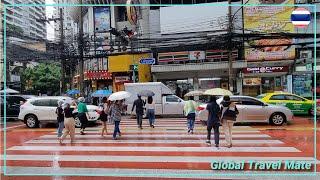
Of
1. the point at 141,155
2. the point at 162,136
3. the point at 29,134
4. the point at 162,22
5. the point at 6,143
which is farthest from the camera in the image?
the point at 162,22

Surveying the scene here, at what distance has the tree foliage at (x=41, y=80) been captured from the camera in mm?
55969

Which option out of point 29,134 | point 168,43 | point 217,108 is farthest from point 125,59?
point 217,108

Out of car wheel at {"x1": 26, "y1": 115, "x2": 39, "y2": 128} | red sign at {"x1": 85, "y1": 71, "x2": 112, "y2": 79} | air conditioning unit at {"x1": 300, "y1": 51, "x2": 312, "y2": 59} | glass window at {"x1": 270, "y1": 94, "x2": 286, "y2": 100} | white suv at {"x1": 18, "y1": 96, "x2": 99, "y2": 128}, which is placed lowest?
car wheel at {"x1": 26, "y1": 115, "x2": 39, "y2": 128}

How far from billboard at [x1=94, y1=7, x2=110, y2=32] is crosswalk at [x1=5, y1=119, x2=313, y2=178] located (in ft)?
87.6

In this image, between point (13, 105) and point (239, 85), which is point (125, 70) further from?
point (13, 105)

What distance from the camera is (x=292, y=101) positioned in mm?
22125

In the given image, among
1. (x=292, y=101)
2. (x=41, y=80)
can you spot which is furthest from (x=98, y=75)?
(x=41, y=80)

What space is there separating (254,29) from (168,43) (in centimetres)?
724

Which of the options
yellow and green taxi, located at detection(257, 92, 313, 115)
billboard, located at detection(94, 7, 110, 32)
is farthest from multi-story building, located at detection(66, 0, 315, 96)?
yellow and green taxi, located at detection(257, 92, 313, 115)

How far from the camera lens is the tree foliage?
184 ft

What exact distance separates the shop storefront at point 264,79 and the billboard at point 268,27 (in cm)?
94

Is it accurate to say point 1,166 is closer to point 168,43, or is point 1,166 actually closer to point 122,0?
point 168,43

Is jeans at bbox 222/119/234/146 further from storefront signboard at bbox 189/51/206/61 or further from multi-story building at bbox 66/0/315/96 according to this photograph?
storefront signboard at bbox 189/51/206/61

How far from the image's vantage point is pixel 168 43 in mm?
35344
